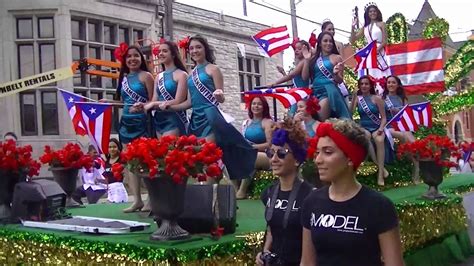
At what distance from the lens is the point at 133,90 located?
653 centimetres

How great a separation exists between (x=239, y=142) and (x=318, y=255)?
12.0 ft

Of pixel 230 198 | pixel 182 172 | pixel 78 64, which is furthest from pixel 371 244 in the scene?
pixel 78 64

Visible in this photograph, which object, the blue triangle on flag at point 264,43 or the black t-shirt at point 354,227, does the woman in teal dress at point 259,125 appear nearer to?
the blue triangle on flag at point 264,43

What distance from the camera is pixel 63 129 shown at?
17.0 metres

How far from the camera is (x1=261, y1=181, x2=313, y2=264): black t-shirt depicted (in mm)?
3789

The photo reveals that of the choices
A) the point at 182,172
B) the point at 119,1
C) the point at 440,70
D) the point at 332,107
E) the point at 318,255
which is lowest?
the point at 318,255

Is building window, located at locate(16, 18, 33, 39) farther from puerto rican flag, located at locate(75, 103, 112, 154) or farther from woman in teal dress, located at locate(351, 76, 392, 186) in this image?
woman in teal dress, located at locate(351, 76, 392, 186)

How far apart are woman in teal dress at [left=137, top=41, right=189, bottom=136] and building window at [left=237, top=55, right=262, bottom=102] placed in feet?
56.4

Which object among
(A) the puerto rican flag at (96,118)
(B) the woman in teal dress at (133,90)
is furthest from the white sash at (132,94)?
(A) the puerto rican flag at (96,118)

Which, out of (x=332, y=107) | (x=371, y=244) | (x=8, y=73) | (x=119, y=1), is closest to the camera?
(x=371, y=244)

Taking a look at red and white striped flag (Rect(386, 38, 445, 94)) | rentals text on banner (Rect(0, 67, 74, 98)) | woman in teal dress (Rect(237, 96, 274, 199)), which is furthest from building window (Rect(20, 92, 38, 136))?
woman in teal dress (Rect(237, 96, 274, 199))

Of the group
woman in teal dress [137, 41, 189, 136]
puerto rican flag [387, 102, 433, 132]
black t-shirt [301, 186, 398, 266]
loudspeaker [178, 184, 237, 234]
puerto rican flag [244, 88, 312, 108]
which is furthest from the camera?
puerto rican flag [387, 102, 433, 132]

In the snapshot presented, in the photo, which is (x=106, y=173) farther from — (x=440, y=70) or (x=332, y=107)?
(x=440, y=70)

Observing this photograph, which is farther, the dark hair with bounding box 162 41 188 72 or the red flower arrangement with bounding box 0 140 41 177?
the red flower arrangement with bounding box 0 140 41 177
